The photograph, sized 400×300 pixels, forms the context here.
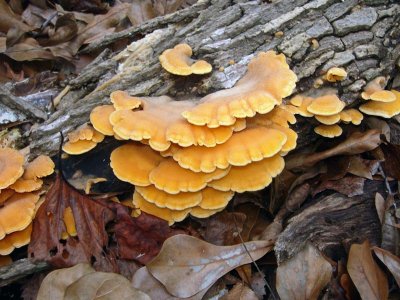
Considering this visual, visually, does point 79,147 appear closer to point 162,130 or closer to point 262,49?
point 162,130

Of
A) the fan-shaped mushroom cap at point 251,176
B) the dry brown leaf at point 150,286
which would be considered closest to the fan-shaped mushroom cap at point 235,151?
the fan-shaped mushroom cap at point 251,176

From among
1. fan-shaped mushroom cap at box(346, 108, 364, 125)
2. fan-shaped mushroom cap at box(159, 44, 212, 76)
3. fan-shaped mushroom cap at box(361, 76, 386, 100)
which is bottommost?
fan-shaped mushroom cap at box(346, 108, 364, 125)

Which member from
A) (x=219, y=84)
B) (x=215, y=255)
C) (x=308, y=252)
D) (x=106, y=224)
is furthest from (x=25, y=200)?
(x=308, y=252)

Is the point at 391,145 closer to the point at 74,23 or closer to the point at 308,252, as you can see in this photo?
the point at 308,252

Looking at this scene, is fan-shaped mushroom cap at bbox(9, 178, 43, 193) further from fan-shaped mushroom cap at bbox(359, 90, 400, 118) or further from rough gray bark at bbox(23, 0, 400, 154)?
fan-shaped mushroom cap at bbox(359, 90, 400, 118)

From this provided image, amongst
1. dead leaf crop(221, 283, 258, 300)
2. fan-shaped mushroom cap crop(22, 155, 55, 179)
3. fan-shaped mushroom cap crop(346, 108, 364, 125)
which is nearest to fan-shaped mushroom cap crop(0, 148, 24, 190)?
fan-shaped mushroom cap crop(22, 155, 55, 179)
